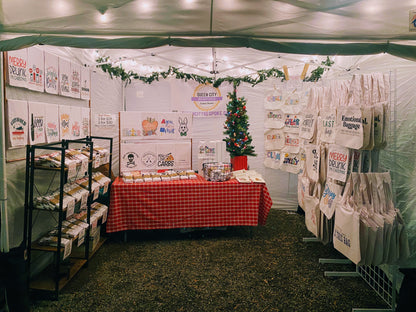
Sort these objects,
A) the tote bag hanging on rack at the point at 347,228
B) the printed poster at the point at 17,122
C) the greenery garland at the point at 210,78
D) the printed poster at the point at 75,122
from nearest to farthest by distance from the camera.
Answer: the tote bag hanging on rack at the point at 347,228, the printed poster at the point at 17,122, the printed poster at the point at 75,122, the greenery garland at the point at 210,78

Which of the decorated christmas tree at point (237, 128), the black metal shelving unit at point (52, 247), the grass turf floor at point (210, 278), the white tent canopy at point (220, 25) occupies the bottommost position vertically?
the grass turf floor at point (210, 278)

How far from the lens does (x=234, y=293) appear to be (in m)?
2.82

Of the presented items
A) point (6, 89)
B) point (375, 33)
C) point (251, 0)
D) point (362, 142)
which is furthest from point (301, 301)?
point (6, 89)

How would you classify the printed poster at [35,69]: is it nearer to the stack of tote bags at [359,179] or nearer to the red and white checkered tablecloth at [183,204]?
the red and white checkered tablecloth at [183,204]

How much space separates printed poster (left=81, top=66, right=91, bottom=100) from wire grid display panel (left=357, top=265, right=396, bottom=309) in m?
3.73

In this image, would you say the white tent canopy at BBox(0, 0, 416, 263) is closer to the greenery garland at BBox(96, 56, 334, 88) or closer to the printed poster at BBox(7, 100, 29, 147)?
the printed poster at BBox(7, 100, 29, 147)

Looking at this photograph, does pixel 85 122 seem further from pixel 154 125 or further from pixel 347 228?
pixel 347 228

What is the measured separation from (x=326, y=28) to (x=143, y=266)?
284 cm

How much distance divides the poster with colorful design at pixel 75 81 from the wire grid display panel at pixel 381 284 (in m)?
3.64

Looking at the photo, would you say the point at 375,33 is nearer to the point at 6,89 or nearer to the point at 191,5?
the point at 191,5

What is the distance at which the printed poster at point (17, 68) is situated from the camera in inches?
99.0

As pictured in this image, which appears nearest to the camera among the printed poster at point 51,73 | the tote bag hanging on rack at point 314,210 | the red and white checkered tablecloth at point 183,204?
the printed poster at point 51,73

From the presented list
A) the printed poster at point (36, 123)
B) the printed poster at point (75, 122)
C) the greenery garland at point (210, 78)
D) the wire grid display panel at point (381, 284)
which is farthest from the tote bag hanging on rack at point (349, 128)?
the printed poster at point (75, 122)

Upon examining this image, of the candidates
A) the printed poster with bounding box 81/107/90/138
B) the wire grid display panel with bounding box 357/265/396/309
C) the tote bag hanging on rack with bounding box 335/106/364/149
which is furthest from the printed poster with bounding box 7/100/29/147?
the wire grid display panel with bounding box 357/265/396/309
